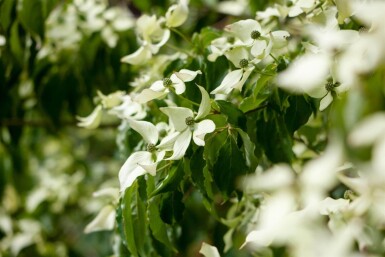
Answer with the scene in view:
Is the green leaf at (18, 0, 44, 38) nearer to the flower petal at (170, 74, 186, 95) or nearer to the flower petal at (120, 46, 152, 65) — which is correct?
the flower petal at (120, 46, 152, 65)

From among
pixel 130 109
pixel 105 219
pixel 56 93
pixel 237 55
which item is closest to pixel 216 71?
pixel 237 55

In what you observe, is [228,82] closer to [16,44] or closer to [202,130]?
[202,130]

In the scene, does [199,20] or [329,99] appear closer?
[329,99]

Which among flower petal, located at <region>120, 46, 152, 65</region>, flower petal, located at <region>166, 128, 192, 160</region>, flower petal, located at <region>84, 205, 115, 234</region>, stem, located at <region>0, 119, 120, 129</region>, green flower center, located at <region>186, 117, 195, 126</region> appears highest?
green flower center, located at <region>186, 117, 195, 126</region>

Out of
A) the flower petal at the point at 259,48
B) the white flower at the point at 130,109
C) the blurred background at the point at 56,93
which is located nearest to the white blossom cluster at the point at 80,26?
the blurred background at the point at 56,93

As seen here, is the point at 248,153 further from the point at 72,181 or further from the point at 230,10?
the point at 72,181

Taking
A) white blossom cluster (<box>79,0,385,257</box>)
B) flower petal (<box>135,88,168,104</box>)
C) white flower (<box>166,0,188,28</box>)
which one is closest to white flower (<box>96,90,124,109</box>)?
white blossom cluster (<box>79,0,385,257</box>)

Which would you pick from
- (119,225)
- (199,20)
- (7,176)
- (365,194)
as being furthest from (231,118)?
(7,176)
